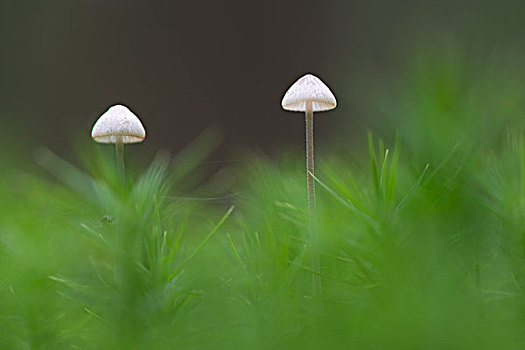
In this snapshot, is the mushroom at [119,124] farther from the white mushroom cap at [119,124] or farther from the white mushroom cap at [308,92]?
the white mushroom cap at [308,92]

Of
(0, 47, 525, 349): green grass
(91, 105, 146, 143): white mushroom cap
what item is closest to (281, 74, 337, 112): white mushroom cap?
(91, 105, 146, 143): white mushroom cap

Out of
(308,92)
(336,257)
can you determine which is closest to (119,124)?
(308,92)

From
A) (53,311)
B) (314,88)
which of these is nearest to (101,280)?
(53,311)

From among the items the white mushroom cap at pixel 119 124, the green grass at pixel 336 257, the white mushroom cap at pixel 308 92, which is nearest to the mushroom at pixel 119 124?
the white mushroom cap at pixel 119 124

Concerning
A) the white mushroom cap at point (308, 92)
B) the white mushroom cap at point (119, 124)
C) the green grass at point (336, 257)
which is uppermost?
the white mushroom cap at point (308, 92)

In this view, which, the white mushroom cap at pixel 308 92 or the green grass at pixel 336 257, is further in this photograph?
the white mushroom cap at pixel 308 92

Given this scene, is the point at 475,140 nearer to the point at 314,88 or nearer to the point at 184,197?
the point at 184,197

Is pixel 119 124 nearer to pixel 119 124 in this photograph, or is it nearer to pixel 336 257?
pixel 119 124

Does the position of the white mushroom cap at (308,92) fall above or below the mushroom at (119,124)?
above
